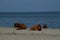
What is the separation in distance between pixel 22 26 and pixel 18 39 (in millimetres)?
631

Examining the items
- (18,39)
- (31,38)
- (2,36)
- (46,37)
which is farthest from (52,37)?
(2,36)

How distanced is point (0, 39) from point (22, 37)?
20cm

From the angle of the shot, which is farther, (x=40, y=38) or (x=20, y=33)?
(x=20, y=33)

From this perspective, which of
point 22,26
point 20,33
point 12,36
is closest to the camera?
point 12,36

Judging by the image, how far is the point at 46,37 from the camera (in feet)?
4.99

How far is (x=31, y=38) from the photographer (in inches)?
58.8

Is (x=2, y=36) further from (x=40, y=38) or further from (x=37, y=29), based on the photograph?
(x=37, y=29)

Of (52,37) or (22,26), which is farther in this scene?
(22,26)

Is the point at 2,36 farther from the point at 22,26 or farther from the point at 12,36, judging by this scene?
the point at 22,26

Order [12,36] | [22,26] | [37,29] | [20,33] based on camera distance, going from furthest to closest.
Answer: [22,26], [37,29], [20,33], [12,36]

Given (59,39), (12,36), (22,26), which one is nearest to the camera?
(59,39)

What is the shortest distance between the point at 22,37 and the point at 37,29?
16.0 inches

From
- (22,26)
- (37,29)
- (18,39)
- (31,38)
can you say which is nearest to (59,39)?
(31,38)

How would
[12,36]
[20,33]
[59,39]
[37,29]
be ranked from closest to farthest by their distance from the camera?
1. [59,39]
2. [12,36]
3. [20,33]
4. [37,29]
